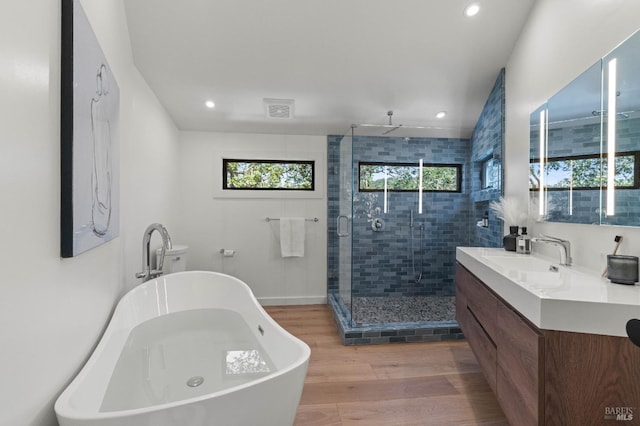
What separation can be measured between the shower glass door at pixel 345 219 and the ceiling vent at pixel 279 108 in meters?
0.71

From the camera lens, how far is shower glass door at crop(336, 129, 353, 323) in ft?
10.5

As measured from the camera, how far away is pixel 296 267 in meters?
3.66

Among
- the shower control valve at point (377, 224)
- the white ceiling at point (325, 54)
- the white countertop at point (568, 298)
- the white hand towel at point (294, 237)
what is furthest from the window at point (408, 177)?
the white countertop at point (568, 298)

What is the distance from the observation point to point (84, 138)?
3.50ft

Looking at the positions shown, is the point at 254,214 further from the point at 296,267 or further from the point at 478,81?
the point at 478,81

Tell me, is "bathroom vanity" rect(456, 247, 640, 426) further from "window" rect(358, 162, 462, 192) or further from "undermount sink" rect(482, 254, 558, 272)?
"window" rect(358, 162, 462, 192)

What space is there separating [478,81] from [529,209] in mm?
1276

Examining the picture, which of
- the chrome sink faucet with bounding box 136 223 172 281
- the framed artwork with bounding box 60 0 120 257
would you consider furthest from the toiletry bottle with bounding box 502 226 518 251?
the framed artwork with bounding box 60 0 120 257

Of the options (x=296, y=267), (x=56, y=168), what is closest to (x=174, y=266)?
(x=296, y=267)

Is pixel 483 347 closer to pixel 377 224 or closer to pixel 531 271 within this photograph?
pixel 531 271

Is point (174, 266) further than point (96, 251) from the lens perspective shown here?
Yes

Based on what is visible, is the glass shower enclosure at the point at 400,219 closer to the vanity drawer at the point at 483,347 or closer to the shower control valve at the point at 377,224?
the shower control valve at the point at 377,224

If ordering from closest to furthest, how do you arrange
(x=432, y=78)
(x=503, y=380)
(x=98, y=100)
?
(x=98, y=100), (x=503, y=380), (x=432, y=78)

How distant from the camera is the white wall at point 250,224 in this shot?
349 cm
